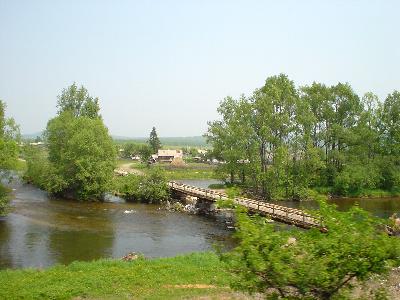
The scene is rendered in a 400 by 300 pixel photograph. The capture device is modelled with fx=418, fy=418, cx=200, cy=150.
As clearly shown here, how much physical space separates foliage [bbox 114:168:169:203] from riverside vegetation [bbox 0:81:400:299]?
17 centimetres

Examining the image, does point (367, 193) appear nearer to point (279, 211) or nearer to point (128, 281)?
point (279, 211)

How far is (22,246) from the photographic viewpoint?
99.6 feet

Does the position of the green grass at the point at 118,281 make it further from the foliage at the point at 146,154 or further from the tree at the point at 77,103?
the foliage at the point at 146,154

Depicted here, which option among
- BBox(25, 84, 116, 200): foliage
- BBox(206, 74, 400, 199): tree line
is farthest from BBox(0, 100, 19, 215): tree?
BBox(206, 74, 400, 199): tree line

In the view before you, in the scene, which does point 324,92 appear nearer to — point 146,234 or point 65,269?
point 146,234

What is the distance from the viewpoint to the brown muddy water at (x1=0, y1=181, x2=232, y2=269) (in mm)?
29000

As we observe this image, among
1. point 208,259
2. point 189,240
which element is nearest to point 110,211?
point 189,240

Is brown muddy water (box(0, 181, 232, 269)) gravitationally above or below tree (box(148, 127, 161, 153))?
below

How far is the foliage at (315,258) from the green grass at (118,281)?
7568mm

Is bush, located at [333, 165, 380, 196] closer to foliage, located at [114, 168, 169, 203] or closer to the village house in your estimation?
foliage, located at [114, 168, 169, 203]

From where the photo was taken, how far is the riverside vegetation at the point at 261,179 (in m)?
9.97

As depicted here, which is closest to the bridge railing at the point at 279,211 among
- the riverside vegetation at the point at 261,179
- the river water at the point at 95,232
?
the river water at the point at 95,232

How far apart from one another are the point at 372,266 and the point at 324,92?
60.4 m

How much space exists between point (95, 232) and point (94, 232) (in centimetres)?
8
